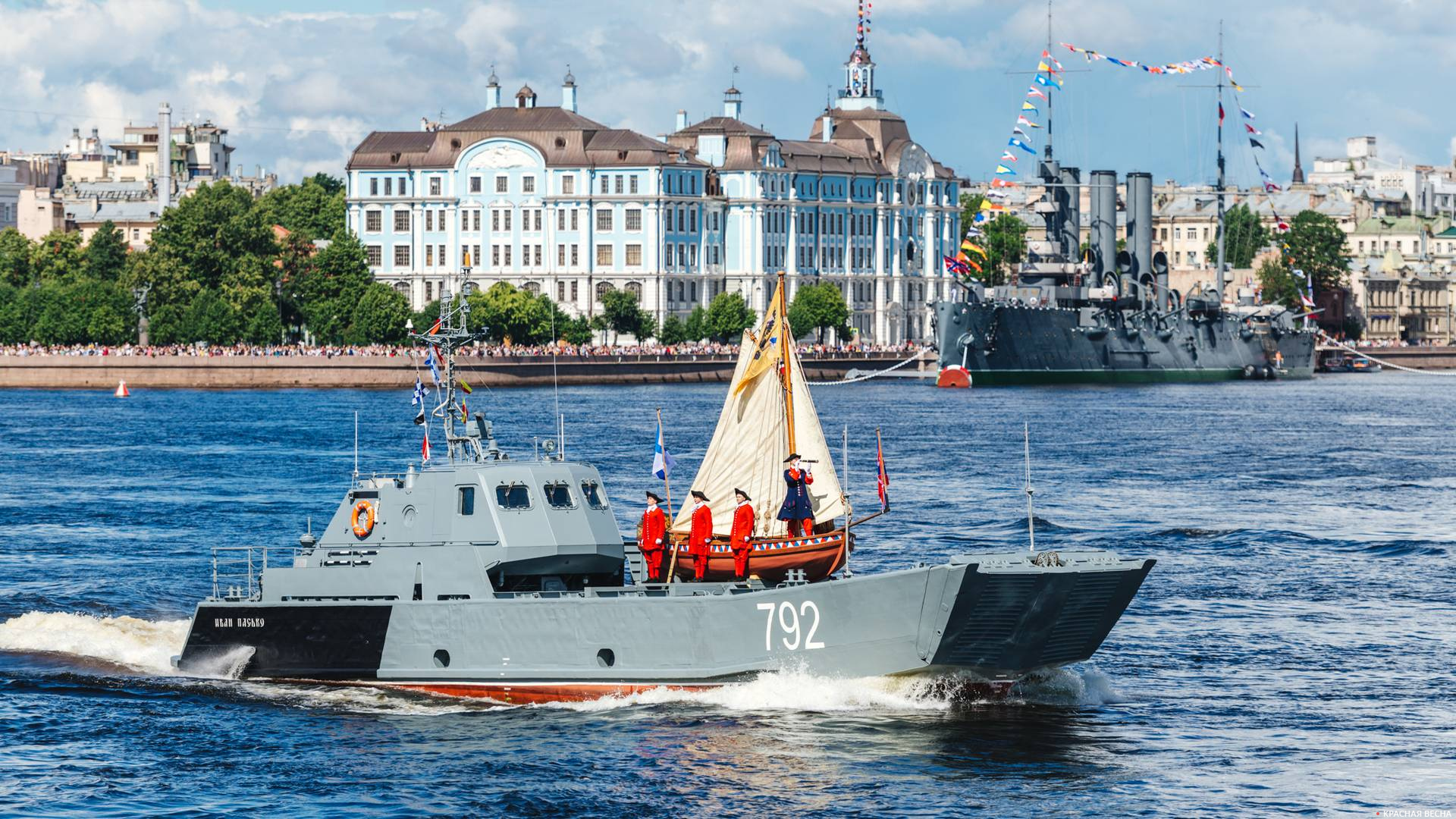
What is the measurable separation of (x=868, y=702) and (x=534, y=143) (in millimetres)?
155368

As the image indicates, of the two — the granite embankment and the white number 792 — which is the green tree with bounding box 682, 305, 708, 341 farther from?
Result: the white number 792

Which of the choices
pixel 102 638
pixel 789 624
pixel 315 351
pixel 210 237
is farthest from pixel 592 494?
pixel 210 237

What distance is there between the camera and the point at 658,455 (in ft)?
125

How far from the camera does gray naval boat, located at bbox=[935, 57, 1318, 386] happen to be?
155 meters

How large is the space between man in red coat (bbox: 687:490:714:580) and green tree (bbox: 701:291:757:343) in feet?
460

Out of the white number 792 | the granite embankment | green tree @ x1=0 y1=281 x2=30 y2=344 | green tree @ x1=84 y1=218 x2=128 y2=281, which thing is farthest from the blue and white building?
the white number 792

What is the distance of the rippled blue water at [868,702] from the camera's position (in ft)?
95.3

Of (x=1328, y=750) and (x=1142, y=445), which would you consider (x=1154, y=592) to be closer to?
(x=1328, y=750)

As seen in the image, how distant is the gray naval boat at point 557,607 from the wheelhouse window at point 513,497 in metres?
0.03

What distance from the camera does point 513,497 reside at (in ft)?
112

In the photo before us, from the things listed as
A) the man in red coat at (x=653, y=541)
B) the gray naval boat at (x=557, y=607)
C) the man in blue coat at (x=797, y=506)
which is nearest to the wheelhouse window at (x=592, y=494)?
the gray naval boat at (x=557, y=607)

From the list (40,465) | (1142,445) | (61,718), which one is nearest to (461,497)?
(61,718)

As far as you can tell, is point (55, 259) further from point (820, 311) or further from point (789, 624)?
point (789, 624)

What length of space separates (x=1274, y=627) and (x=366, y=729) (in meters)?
17.8
